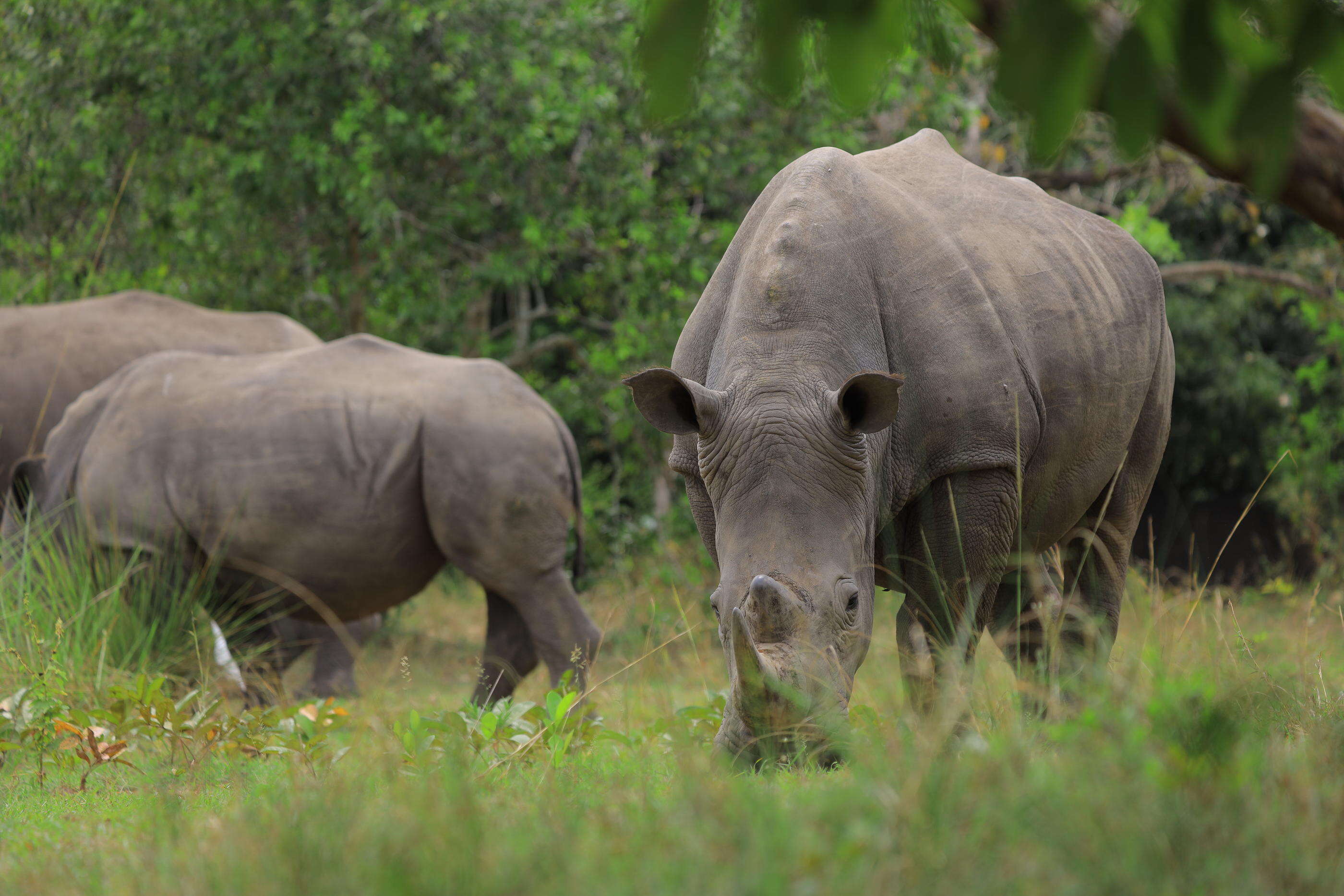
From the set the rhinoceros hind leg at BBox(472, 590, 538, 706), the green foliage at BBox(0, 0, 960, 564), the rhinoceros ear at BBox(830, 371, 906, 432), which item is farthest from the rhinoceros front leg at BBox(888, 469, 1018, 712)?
the green foliage at BBox(0, 0, 960, 564)

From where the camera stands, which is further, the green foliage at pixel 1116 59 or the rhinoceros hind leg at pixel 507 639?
the rhinoceros hind leg at pixel 507 639

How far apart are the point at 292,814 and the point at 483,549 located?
14.7 feet

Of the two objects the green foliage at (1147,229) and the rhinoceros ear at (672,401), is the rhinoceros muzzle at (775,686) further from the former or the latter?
the green foliage at (1147,229)

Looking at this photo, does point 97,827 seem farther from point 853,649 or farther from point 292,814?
point 853,649

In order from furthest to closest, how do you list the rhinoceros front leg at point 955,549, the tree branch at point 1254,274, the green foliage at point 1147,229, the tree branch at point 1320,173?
the tree branch at point 1254,274 → the green foliage at point 1147,229 → the rhinoceros front leg at point 955,549 → the tree branch at point 1320,173

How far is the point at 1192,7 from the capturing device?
2.16 m

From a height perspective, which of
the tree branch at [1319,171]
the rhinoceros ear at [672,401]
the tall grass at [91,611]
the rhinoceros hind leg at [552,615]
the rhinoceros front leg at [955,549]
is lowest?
the rhinoceros hind leg at [552,615]

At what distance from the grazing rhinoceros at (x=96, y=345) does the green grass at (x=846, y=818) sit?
5.44 meters

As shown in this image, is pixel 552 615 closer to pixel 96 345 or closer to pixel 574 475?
pixel 574 475

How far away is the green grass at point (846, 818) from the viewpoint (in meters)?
2.03

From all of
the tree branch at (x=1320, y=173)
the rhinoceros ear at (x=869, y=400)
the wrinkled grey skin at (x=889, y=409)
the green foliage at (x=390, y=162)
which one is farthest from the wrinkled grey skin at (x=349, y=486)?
the tree branch at (x=1320, y=173)

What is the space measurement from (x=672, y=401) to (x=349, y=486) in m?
3.59

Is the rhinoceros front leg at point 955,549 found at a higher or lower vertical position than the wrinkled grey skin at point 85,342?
higher

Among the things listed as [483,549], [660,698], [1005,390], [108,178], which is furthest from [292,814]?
[108,178]
